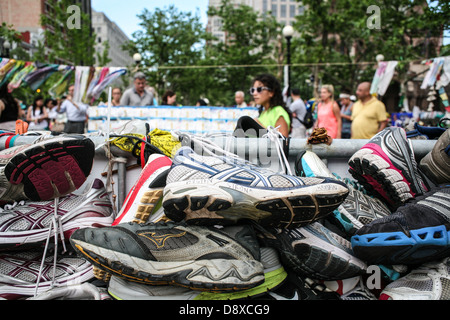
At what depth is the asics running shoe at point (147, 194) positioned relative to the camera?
1448 mm

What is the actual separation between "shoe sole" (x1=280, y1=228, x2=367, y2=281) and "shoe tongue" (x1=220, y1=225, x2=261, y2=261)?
0.13 meters

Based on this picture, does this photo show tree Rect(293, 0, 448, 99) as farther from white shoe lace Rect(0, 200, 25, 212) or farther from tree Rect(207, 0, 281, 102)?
white shoe lace Rect(0, 200, 25, 212)

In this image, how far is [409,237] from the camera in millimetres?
1246

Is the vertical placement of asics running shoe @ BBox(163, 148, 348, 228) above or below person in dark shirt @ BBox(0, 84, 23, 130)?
below

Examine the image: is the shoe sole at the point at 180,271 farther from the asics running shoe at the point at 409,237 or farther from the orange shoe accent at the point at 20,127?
the orange shoe accent at the point at 20,127

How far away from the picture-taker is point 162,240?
4.16 feet

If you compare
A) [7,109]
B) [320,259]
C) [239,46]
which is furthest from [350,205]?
[239,46]

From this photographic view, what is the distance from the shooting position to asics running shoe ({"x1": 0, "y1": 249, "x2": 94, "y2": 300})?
→ 1.50 m

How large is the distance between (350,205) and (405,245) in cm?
34

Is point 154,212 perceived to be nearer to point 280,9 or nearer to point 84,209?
point 84,209

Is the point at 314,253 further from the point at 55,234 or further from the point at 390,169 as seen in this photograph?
the point at 55,234

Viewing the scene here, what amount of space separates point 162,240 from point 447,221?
115cm

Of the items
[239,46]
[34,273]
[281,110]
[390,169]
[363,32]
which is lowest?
[34,273]

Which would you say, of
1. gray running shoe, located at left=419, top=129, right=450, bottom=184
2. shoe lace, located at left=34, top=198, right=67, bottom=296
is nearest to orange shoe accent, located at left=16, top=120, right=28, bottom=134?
shoe lace, located at left=34, top=198, right=67, bottom=296
